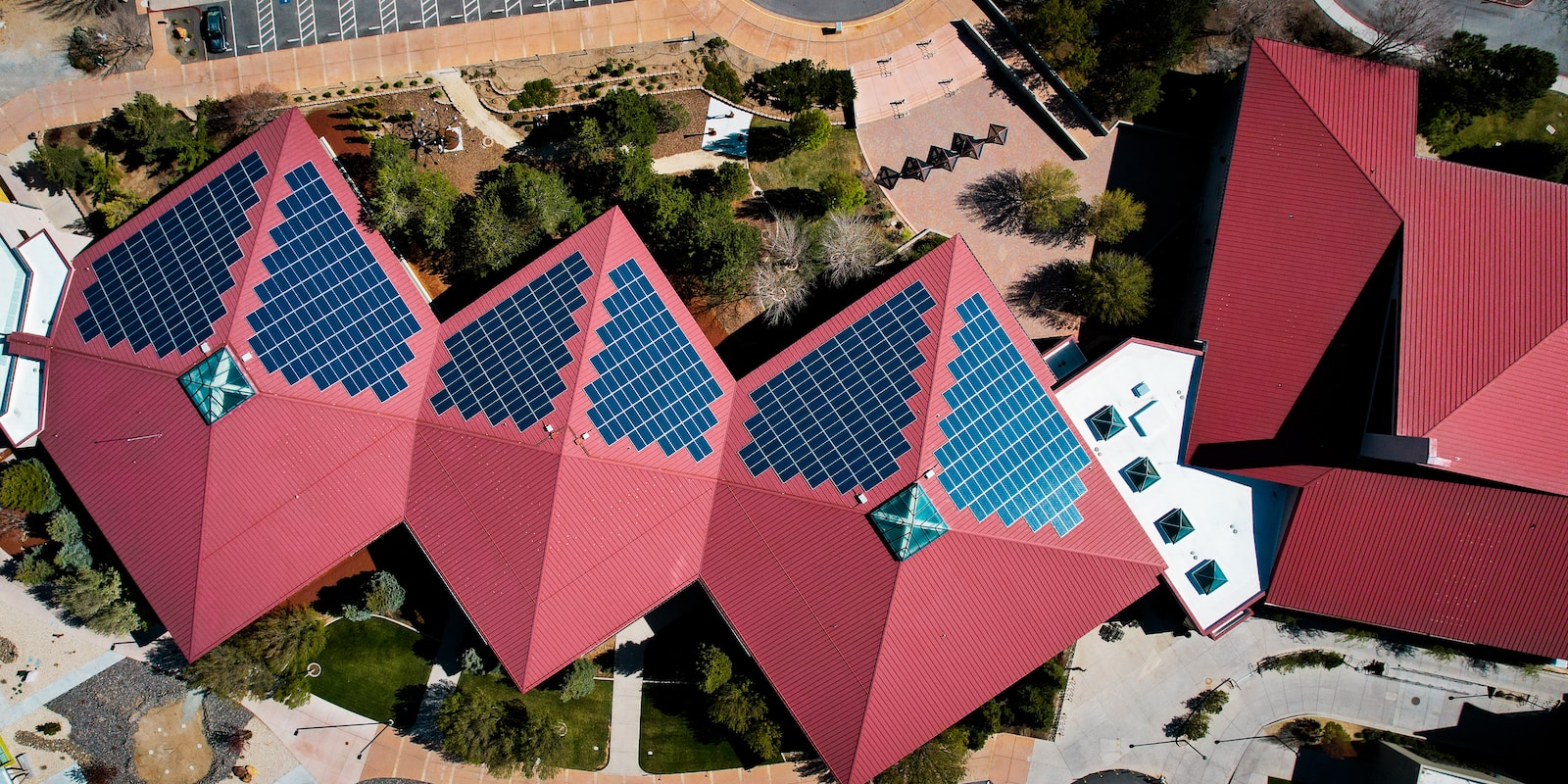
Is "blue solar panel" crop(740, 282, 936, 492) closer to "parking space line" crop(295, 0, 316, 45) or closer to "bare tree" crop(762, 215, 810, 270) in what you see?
"bare tree" crop(762, 215, 810, 270)

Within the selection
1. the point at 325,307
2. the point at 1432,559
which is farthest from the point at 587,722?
the point at 1432,559

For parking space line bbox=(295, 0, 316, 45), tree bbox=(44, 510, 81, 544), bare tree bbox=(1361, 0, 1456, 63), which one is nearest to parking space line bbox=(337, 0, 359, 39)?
parking space line bbox=(295, 0, 316, 45)

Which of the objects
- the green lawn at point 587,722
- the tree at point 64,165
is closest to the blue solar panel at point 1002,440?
the green lawn at point 587,722

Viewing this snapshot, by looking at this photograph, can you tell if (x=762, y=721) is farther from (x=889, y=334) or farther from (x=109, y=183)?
(x=109, y=183)

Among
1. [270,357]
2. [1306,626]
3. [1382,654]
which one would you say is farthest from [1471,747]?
[270,357]

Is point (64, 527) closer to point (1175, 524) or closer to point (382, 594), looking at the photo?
point (382, 594)

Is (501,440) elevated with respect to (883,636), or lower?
elevated
